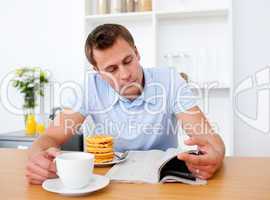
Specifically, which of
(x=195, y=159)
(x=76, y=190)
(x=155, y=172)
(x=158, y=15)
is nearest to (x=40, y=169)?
(x=76, y=190)

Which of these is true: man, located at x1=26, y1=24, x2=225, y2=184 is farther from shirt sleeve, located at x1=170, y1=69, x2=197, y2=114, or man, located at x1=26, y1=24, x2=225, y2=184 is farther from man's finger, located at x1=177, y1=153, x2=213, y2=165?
man's finger, located at x1=177, y1=153, x2=213, y2=165

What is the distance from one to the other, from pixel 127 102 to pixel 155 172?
1.89 ft

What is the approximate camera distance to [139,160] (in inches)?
38.9

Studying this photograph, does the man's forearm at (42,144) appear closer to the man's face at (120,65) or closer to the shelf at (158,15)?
the man's face at (120,65)

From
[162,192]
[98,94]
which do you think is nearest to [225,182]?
[162,192]

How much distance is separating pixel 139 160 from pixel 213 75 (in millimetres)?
1348

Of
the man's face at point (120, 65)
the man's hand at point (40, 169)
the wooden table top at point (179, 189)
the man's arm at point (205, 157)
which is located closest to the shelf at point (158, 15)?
the man's face at point (120, 65)

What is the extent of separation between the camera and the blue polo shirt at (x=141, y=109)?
4.46 feet

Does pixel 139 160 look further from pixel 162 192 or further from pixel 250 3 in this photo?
pixel 250 3

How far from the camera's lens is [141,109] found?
1387 mm

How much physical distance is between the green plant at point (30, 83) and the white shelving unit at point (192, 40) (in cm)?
58

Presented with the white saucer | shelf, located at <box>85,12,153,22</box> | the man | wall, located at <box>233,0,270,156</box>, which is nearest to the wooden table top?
the white saucer

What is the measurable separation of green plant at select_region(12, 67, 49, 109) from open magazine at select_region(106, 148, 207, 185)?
1.78 metres

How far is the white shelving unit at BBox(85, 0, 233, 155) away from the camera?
218 cm
